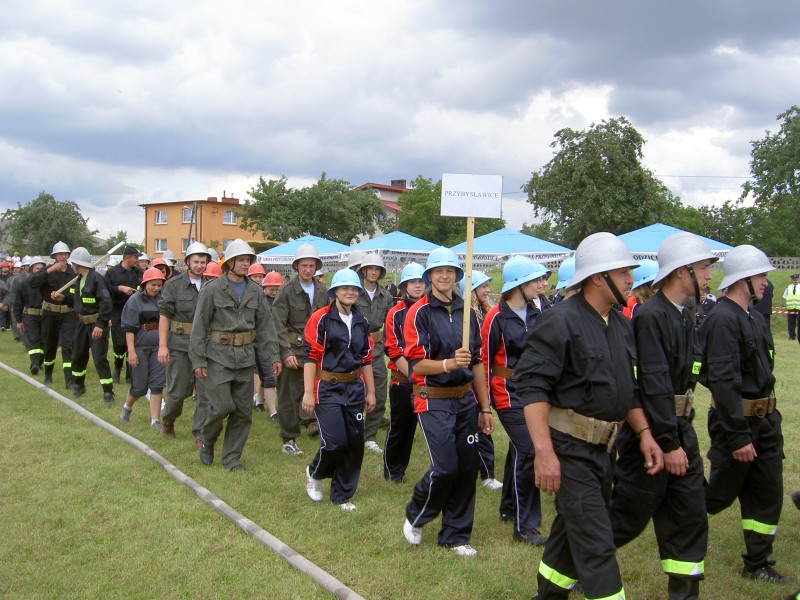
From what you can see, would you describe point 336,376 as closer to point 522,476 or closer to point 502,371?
point 502,371

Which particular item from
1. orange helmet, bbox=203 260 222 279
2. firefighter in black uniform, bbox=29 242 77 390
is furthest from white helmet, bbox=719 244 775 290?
firefighter in black uniform, bbox=29 242 77 390

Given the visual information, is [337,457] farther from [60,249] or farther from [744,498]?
[60,249]

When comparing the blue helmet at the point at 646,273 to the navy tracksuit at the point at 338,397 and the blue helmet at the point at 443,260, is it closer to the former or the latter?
the blue helmet at the point at 443,260

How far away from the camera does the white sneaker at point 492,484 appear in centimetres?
660

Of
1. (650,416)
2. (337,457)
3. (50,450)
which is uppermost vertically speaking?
(650,416)

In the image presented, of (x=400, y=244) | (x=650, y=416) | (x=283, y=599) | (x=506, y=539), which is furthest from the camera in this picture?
(x=400, y=244)

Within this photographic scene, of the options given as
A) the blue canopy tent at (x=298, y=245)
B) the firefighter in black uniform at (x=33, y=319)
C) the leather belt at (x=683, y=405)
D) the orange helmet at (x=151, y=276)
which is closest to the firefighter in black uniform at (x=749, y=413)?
the leather belt at (x=683, y=405)

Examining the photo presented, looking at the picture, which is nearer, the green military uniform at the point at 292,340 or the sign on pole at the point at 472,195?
the sign on pole at the point at 472,195

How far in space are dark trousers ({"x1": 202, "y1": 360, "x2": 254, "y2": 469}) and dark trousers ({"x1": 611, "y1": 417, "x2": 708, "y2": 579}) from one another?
4.07 m

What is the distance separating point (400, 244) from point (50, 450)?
12.9 m

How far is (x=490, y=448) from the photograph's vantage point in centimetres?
682

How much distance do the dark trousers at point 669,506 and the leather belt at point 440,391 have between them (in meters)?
1.38

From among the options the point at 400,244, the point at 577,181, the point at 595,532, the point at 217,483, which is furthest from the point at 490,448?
the point at 577,181

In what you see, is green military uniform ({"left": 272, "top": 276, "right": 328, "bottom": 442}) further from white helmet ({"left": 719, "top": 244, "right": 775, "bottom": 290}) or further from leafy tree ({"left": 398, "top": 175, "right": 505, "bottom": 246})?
leafy tree ({"left": 398, "top": 175, "right": 505, "bottom": 246})
